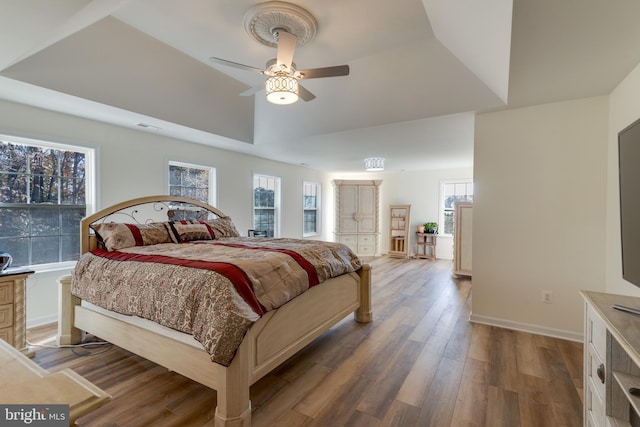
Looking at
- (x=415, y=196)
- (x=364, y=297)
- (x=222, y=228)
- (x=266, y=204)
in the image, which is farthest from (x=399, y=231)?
(x=222, y=228)

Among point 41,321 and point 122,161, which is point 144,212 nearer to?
point 122,161

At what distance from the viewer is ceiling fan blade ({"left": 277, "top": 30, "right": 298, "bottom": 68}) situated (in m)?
2.20

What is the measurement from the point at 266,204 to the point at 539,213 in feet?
15.1

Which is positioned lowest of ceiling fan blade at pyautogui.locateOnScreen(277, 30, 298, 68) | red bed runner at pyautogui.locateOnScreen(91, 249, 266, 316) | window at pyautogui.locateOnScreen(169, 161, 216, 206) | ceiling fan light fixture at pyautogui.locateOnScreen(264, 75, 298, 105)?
red bed runner at pyautogui.locateOnScreen(91, 249, 266, 316)

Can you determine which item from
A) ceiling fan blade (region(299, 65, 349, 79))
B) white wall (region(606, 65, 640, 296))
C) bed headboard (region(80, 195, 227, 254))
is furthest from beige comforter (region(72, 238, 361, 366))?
white wall (region(606, 65, 640, 296))

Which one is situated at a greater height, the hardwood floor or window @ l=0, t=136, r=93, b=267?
window @ l=0, t=136, r=93, b=267

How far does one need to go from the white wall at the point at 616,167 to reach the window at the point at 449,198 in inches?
177

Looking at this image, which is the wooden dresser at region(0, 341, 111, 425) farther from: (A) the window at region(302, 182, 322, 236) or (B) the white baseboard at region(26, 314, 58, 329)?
(A) the window at region(302, 182, 322, 236)

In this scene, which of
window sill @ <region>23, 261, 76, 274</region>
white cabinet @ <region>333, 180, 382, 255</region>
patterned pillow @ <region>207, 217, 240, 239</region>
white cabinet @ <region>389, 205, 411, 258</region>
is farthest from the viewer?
white cabinet @ <region>333, 180, 382, 255</region>

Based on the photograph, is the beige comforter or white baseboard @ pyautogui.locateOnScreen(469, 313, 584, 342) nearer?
the beige comforter

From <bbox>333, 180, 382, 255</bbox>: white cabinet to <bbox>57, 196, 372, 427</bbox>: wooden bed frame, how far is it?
183 inches

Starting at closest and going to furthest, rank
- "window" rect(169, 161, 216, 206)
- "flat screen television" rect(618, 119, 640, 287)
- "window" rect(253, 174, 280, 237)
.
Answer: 1. "flat screen television" rect(618, 119, 640, 287)
2. "window" rect(169, 161, 216, 206)
3. "window" rect(253, 174, 280, 237)

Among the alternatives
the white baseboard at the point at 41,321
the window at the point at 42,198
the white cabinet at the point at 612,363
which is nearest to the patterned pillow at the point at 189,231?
the window at the point at 42,198

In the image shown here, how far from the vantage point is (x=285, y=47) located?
2205 mm
